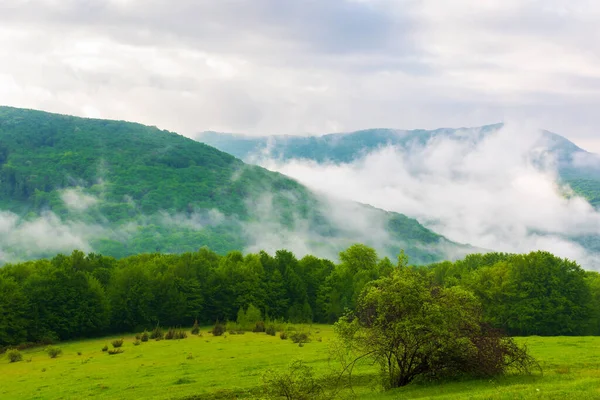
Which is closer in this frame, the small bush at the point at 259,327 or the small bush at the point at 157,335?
the small bush at the point at 157,335

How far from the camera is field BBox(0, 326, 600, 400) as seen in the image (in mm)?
31991

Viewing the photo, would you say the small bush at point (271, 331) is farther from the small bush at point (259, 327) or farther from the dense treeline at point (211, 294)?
the dense treeline at point (211, 294)

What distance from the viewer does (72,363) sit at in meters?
62.2

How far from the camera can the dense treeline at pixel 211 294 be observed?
91.2 m

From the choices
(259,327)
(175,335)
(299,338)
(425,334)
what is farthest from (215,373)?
(259,327)

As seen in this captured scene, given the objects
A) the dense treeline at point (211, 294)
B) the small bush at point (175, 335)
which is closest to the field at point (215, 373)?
the small bush at point (175, 335)

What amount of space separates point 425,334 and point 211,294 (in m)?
81.9

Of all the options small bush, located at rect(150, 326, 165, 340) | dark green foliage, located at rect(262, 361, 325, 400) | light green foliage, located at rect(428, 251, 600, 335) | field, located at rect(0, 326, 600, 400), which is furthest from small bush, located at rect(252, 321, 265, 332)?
dark green foliage, located at rect(262, 361, 325, 400)

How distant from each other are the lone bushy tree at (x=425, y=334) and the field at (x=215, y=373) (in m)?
1.43

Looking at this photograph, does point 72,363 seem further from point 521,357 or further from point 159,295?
point 521,357

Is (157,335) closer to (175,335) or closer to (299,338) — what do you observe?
(175,335)

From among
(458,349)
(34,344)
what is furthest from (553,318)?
(34,344)

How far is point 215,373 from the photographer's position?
4931cm

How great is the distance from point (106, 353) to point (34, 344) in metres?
24.3
